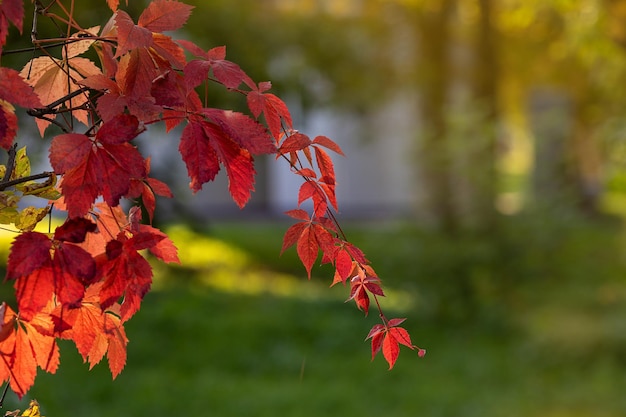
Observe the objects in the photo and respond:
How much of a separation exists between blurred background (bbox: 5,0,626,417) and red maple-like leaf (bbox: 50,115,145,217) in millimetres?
3067

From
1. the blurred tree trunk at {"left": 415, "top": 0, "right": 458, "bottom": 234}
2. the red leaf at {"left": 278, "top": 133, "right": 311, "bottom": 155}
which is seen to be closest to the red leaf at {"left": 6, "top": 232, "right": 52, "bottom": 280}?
the red leaf at {"left": 278, "top": 133, "right": 311, "bottom": 155}

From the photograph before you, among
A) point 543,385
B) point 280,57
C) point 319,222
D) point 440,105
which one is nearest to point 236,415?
point 543,385

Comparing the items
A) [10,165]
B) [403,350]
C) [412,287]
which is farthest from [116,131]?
[412,287]

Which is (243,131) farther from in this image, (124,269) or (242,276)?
(242,276)

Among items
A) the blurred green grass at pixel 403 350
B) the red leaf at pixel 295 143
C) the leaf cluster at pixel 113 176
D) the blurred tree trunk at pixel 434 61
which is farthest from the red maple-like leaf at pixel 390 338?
the blurred tree trunk at pixel 434 61

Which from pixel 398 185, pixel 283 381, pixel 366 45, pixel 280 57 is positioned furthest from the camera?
pixel 398 185

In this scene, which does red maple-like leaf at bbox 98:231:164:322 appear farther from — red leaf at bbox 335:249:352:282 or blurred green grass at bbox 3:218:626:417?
blurred green grass at bbox 3:218:626:417

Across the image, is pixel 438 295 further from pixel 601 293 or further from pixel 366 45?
pixel 366 45

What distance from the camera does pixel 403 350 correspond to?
315 inches

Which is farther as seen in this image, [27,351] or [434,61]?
[434,61]

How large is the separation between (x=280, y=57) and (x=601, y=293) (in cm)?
482

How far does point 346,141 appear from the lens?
20.9 m

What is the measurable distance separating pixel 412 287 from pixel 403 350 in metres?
1.27

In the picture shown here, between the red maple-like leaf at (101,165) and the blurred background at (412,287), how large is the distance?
3067 mm
